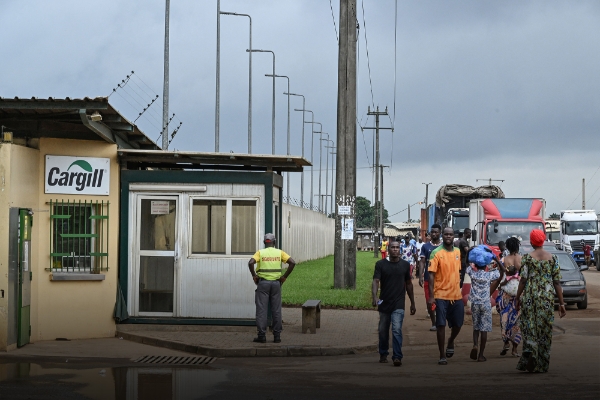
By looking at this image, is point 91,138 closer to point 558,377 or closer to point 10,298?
point 10,298

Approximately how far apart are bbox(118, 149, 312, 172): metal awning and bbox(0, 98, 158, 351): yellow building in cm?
41

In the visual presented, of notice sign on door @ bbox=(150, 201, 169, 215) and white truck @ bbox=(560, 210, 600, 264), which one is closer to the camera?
notice sign on door @ bbox=(150, 201, 169, 215)

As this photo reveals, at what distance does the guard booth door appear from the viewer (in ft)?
48.3

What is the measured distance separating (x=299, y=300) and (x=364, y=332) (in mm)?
7732

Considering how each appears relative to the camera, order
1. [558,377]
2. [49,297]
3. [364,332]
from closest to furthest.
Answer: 1. [558,377]
2. [49,297]
3. [364,332]

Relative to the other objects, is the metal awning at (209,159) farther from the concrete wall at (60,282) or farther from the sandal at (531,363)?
the sandal at (531,363)

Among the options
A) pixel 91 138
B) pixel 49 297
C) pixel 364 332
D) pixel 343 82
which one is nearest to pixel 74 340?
pixel 49 297

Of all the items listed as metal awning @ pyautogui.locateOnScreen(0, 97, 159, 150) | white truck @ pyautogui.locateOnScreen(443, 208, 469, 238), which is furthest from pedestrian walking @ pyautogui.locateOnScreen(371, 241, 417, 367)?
white truck @ pyautogui.locateOnScreen(443, 208, 469, 238)

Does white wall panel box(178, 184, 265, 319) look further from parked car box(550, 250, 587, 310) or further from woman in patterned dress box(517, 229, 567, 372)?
parked car box(550, 250, 587, 310)

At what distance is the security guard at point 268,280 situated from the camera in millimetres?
15328

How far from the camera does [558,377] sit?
466 inches

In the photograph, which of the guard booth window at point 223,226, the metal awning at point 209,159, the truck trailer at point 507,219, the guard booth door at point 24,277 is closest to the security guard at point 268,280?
the guard booth window at point 223,226

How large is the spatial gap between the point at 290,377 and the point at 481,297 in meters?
3.22

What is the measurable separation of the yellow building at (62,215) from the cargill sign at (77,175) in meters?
0.02
